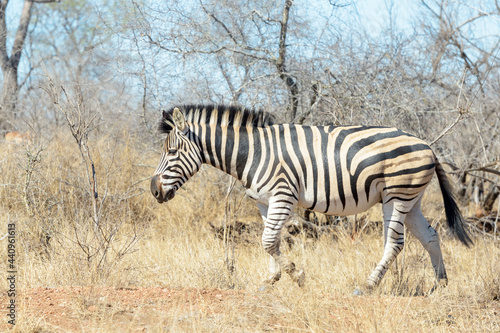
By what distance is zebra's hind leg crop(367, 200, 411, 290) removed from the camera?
5047mm

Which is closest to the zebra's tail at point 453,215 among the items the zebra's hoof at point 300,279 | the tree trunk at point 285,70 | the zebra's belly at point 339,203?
the zebra's belly at point 339,203

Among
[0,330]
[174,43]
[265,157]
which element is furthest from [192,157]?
[174,43]

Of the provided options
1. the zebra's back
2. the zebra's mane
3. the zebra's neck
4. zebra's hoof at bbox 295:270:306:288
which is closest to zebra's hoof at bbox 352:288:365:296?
zebra's hoof at bbox 295:270:306:288

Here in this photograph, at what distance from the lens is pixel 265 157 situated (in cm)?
510

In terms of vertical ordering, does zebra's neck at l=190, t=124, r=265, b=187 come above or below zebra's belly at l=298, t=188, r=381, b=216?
above

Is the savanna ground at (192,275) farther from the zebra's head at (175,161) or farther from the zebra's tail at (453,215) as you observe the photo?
the zebra's head at (175,161)

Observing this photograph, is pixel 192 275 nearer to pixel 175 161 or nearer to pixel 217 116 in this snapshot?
pixel 175 161

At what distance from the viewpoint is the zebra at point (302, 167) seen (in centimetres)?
501

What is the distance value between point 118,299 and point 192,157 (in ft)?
5.04

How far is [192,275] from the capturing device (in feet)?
17.9

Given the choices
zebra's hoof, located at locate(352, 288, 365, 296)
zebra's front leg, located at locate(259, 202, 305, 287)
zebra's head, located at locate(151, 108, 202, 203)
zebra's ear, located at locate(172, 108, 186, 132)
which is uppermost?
zebra's ear, located at locate(172, 108, 186, 132)

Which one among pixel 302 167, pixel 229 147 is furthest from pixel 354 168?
pixel 229 147

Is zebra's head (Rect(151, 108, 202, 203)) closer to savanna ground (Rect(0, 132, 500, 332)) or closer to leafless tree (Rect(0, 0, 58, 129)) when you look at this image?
savanna ground (Rect(0, 132, 500, 332))

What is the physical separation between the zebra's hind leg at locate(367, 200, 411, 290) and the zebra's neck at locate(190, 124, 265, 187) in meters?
1.40
